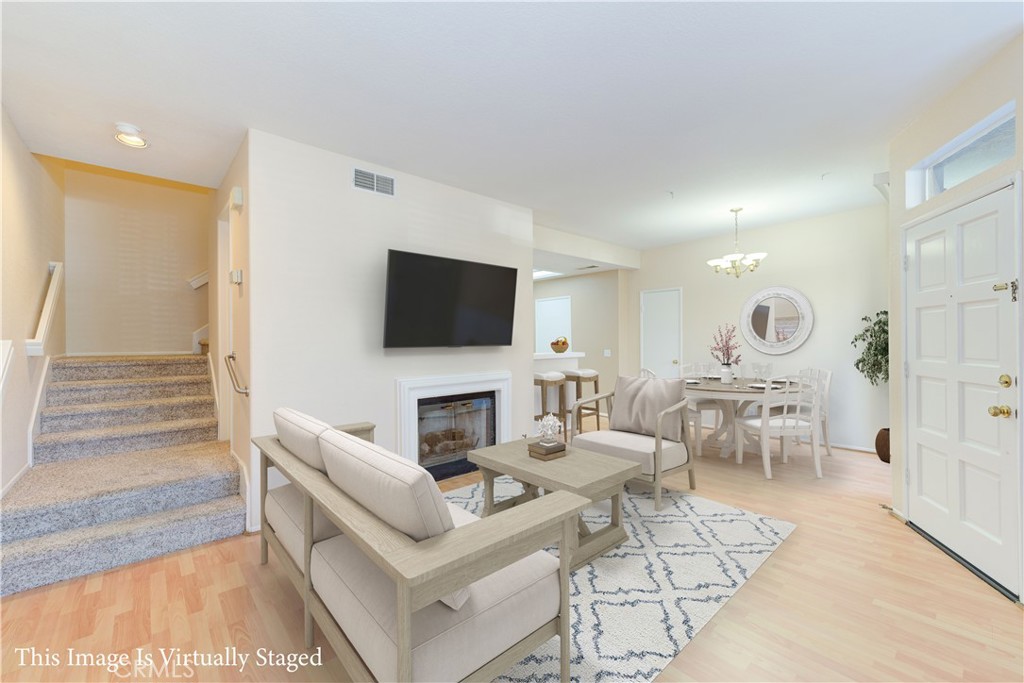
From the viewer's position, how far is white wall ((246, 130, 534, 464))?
2842 millimetres

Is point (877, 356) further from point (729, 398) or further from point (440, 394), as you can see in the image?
point (440, 394)

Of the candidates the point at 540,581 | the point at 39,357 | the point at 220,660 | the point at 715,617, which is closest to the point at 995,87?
the point at 715,617

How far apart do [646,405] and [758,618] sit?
1.77 meters

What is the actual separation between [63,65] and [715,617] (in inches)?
163

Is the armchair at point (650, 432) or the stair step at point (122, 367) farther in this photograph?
the stair step at point (122, 367)

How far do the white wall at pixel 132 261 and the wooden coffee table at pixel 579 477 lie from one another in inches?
170

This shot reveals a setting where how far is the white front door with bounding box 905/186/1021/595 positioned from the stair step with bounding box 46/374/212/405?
5722mm

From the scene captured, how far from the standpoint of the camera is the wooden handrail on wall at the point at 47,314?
114 inches

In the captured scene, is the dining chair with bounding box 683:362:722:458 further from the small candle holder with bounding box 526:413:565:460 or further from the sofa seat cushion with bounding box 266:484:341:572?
the sofa seat cushion with bounding box 266:484:341:572

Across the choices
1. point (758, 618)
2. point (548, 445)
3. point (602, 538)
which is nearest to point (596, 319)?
point (548, 445)

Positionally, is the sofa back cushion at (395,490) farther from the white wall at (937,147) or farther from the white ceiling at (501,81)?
the white wall at (937,147)

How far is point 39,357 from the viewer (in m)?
3.23

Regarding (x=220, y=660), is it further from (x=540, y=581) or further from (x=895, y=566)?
(x=895, y=566)

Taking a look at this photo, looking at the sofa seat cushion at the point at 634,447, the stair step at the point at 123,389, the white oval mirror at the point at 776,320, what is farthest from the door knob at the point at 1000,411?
the stair step at the point at 123,389
